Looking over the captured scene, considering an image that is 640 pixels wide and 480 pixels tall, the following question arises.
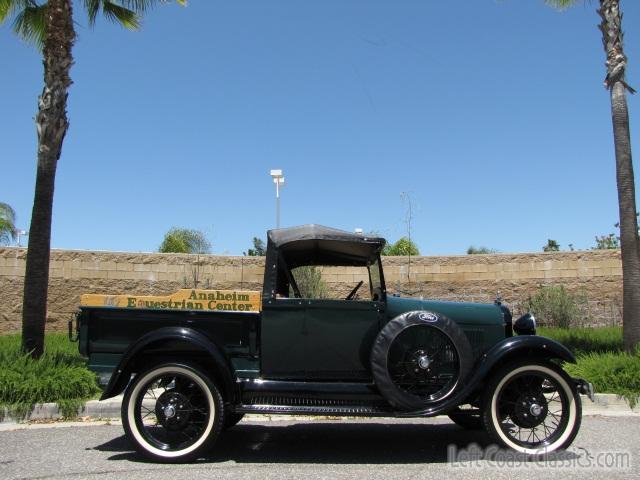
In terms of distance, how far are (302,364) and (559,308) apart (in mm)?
11727

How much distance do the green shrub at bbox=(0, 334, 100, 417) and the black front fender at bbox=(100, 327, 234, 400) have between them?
7.78ft

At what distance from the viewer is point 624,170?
390 inches

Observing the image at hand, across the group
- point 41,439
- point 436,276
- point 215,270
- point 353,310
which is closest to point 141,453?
point 41,439

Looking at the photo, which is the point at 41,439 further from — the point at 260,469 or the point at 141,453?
the point at 260,469

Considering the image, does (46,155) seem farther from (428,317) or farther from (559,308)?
(559,308)

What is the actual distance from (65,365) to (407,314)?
500cm

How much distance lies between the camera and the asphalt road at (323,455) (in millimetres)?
4727

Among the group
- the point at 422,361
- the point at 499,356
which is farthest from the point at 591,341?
the point at 422,361

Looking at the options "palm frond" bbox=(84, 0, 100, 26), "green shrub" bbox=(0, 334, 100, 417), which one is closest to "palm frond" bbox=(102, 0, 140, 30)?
"palm frond" bbox=(84, 0, 100, 26)

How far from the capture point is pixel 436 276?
16.8m

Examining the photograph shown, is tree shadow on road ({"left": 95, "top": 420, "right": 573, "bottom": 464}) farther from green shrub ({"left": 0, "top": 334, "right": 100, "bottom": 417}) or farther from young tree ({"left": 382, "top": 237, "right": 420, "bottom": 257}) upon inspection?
young tree ({"left": 382, "top": 237, "right": 420, "bottom": 257})

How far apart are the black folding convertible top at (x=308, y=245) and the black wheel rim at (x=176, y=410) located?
3.61 feet

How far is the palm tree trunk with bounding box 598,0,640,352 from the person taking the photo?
9430mm

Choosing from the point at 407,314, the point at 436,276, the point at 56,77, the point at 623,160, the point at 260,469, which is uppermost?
the point at 56,77
